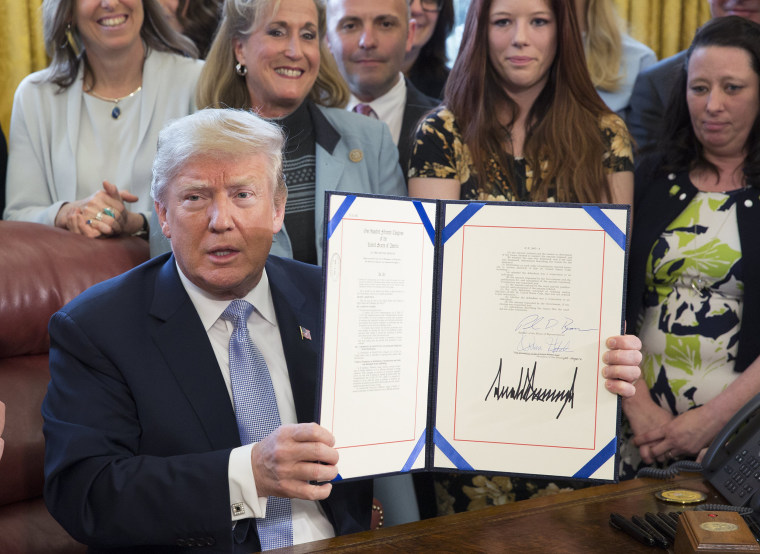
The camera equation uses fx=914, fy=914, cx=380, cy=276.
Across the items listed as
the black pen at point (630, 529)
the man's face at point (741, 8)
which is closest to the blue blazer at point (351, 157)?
the black pen at point (630, 529)

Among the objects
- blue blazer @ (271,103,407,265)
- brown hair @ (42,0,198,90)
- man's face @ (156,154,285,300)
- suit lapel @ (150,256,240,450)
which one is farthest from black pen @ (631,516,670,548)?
brown hair @ (42,0,198,90)

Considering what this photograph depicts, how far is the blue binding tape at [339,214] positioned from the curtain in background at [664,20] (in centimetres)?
318

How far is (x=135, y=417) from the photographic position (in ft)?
5.60

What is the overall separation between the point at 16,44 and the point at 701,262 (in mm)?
2465

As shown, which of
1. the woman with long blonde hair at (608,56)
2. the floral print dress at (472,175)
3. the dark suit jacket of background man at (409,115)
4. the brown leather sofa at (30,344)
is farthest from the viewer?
the woman with long blonde hair at (608,56)

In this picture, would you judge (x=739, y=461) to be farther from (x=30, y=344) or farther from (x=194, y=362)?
(x=30, y=344)

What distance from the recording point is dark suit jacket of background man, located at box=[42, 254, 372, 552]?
1.59 m

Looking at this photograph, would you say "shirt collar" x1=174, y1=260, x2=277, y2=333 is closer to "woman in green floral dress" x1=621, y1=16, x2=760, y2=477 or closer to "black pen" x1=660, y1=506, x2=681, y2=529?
"black pen" x1=660, y1=506, x2=681, y2=529

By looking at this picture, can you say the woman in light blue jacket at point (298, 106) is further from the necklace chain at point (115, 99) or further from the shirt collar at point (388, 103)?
the shirt collar at point (388, 103)

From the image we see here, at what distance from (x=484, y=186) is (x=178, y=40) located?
1.20 meters

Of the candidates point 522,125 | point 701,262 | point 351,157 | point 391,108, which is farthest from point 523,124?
point 391,108

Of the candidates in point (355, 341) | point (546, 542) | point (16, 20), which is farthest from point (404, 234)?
point (16, 20)

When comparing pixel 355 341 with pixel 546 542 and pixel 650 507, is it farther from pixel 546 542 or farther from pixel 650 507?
pixel 650 507

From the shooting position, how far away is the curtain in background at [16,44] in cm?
327
